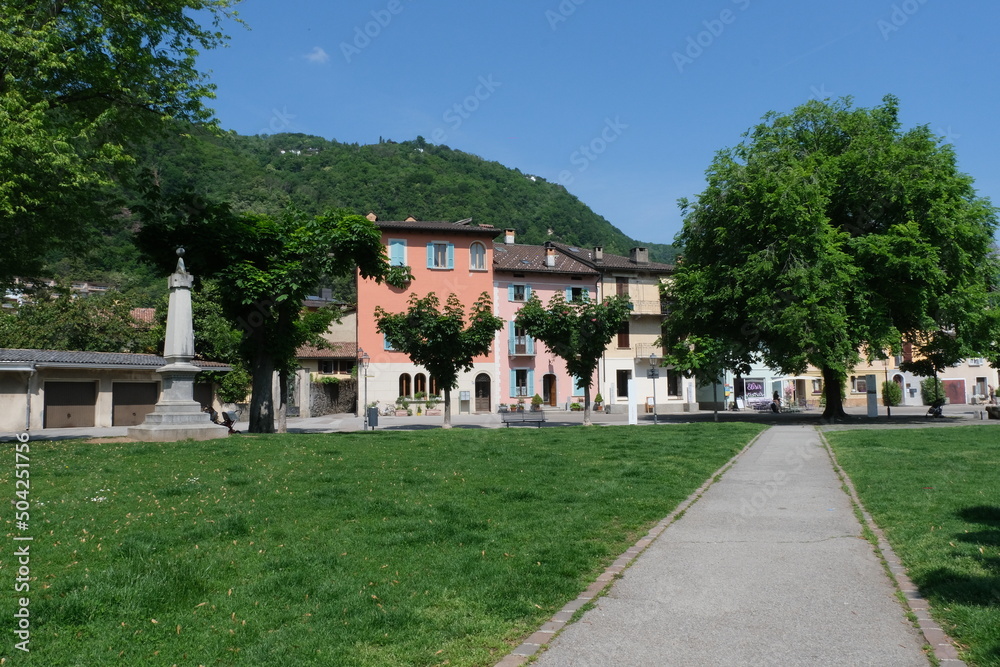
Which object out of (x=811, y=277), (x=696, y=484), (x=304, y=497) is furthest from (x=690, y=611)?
(x=811, y=277)

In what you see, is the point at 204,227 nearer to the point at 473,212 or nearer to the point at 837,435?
the point at 837,435

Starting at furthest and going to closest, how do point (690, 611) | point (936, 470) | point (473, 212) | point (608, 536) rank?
point (473, 212), point (936, 470), point (608, 536), point (690, 611)

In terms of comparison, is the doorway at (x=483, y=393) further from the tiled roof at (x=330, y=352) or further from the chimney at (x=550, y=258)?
the chimney at (x=550, y=258)

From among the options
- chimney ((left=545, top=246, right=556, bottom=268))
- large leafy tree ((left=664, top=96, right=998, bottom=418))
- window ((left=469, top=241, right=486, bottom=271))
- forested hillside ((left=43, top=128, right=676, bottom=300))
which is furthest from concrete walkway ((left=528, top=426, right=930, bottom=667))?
forested hillside ((left=43, top=128, right=676, bottom=300))

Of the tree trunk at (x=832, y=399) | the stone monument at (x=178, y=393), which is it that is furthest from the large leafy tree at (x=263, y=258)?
the tree trunk at (x=832, y=399)

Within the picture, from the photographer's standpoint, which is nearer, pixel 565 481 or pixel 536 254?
pixel 565 481

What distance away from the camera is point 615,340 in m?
52.0

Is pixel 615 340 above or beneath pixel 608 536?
above

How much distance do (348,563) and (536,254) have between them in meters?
47.5

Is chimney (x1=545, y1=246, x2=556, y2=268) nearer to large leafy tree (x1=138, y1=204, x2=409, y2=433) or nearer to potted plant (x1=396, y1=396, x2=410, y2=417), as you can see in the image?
potted plant (x1=396, y1=396, x2=410, y2=417)

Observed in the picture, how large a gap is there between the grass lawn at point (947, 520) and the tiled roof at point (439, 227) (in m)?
32.4

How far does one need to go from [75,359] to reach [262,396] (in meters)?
16.3

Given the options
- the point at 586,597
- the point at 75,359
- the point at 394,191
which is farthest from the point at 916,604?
the point at 394,191

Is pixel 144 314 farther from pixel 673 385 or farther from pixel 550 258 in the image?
Answer: pixel 673 385
